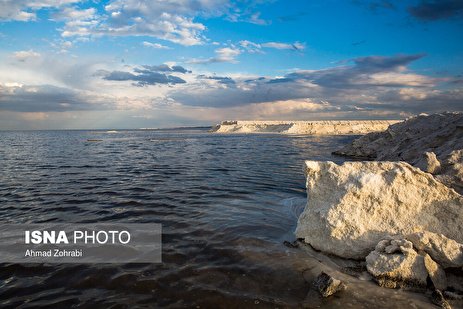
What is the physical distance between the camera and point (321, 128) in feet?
366

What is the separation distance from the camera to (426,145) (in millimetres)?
18406

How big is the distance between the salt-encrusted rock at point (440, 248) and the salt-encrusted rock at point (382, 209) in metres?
0.44

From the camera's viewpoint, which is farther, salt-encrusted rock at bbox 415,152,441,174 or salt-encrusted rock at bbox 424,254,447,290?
salt-encrusted rock at bbox 415,152,441,174

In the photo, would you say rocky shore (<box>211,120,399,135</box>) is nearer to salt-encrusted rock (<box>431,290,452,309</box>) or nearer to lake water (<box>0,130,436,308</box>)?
lake water (<box>0,130,436,308</box>)

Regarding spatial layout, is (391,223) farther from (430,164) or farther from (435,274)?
(430,164)

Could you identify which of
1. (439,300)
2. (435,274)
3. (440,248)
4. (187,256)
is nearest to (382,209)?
(440,248)

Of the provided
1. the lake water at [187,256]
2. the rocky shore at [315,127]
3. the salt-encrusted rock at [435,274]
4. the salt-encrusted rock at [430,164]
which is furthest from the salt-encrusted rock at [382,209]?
the rocky shore at [315,127]

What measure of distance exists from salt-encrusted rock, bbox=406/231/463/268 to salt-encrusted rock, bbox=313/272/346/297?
5.99 feet

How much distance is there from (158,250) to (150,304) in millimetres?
2098

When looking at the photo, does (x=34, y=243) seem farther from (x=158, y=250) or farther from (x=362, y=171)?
(x=362, y=171)

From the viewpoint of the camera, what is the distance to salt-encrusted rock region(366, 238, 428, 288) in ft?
17.2

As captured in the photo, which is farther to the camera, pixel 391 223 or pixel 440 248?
pixel 391 223

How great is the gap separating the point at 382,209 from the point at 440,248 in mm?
1223

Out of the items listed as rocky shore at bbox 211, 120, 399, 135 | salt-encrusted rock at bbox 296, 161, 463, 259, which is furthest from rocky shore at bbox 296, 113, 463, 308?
rocky shore at bbox 211, 120, 399, 135
